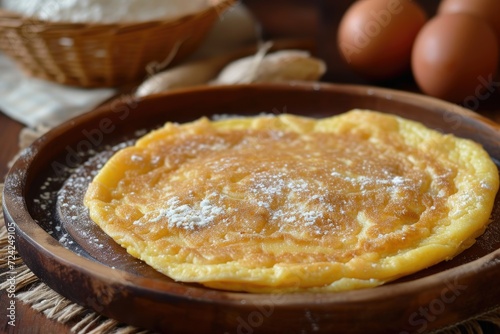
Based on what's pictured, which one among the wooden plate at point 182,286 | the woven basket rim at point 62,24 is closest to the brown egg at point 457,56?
the wooden plate at point 182,286

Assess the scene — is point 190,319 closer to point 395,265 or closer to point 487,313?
point 395,265

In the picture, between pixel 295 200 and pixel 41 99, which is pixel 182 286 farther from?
pixel 41 99

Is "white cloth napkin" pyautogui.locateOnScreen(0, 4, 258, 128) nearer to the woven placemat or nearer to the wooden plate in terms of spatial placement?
the wooden plate

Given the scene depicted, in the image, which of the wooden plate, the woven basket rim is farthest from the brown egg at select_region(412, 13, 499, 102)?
the woven basket rim

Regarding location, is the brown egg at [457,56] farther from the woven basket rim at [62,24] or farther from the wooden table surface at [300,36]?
the woven basket rim at [62,24]

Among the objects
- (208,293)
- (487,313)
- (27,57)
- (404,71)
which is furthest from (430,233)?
(27,57)
